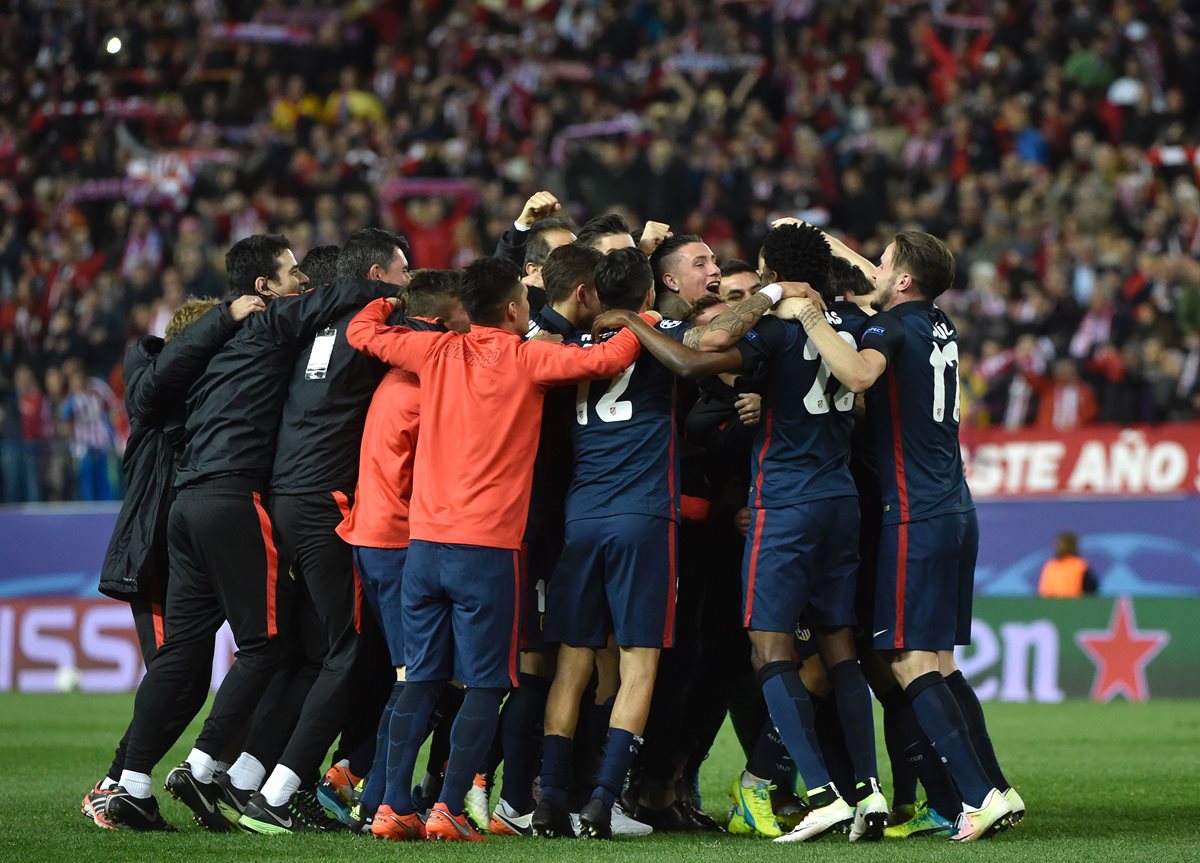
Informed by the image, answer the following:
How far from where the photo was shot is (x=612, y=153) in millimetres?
21672

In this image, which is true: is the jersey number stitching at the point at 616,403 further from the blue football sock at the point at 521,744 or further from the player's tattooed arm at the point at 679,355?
the blue football sock at the point at 521,744

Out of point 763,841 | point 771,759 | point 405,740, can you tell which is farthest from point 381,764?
point 771,759

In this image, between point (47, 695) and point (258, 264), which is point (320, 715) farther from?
point (47, 695)

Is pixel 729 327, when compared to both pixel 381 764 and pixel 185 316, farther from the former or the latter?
pixel 185 316

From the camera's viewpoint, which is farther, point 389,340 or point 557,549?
point 557,549

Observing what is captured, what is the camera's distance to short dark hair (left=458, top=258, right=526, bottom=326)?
7.21m

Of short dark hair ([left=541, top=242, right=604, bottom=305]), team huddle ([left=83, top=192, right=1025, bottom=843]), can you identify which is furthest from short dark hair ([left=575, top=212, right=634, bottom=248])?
short dark hair ([left=541, top=242, right=604, bottom=305])

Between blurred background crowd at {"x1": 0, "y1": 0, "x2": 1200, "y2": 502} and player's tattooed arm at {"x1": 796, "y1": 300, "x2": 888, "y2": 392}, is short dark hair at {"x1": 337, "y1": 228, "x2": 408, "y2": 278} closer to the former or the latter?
player's tattooed arm at {"x1": 796, "y1": 300, "x2": 888, "y2": 392}

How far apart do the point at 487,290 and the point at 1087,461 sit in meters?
10.3

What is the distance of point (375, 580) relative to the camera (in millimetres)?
7359

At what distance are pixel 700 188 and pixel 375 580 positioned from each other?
14.5 metres

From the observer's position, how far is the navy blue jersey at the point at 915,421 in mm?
7320

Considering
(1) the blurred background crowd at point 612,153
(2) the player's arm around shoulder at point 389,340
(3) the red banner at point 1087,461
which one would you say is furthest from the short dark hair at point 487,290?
(1) the blurred background crowd at point 612,153

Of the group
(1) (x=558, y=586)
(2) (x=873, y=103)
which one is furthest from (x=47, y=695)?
(2) (x=873, y=103)
